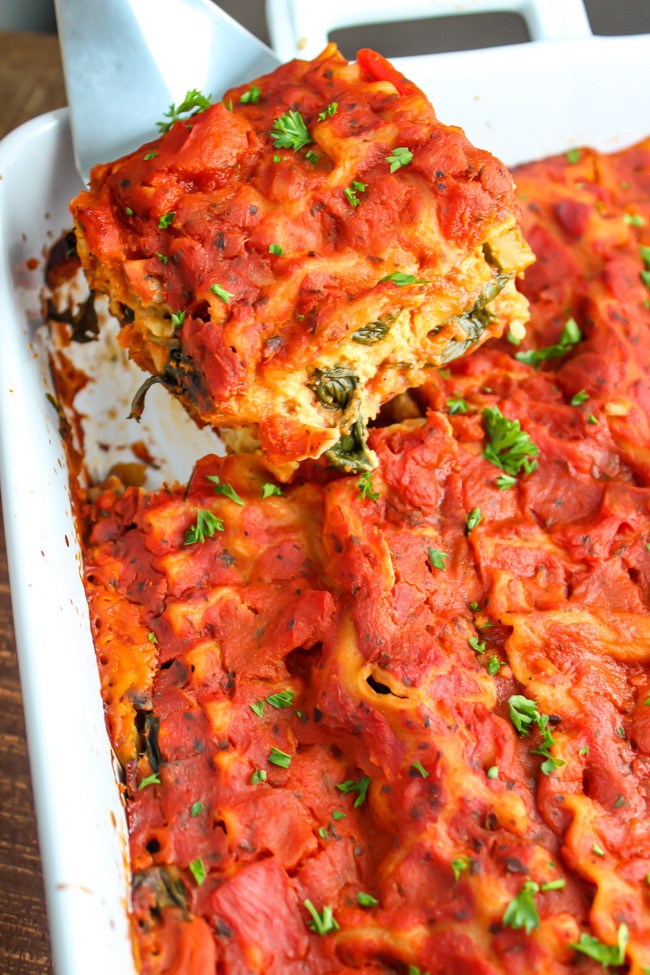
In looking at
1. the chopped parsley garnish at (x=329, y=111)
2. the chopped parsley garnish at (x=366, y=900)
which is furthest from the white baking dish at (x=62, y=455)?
the chopped parsley garnish at (x=329, y=111)

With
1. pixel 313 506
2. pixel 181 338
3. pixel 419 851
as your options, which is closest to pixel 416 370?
pixel 313 506

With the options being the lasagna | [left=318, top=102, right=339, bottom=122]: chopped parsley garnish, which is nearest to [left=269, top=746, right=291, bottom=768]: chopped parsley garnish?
the lasagna

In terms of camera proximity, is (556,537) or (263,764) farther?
(556,537)

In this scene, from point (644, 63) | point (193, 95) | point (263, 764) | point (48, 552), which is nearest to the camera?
point (263, 764)

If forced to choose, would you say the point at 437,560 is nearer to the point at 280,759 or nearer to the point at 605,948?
the point at 280,759

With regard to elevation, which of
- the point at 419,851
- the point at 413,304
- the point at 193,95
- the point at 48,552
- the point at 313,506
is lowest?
the point at 419,851

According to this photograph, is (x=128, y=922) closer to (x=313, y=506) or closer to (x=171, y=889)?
(x=171, y=889)

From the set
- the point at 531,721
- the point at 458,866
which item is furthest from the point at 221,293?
the point at 458,866

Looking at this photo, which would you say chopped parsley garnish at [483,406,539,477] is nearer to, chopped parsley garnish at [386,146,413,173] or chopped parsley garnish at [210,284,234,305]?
chopped parsley garnish at [386,146,413,173]
